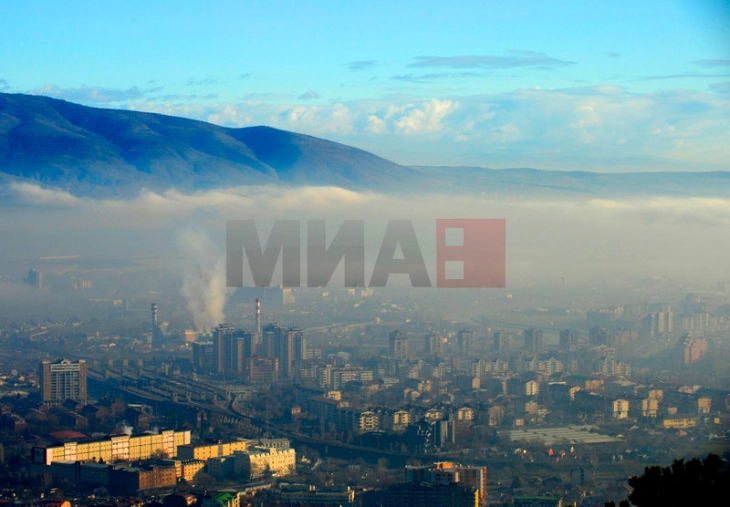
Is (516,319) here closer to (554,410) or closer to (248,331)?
(248,331)

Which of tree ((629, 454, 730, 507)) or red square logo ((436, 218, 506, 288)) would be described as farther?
red square logo ((436, 218, 506, 288))

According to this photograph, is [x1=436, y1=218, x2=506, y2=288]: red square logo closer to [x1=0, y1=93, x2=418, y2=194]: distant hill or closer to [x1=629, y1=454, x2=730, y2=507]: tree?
[x1=0, y1=93, x2=418, y2=194]: distant hill

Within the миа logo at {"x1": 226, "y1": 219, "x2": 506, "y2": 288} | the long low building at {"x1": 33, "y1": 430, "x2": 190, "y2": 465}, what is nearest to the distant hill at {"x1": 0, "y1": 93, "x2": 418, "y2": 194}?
the миа logo at {"x1": 226, "y1": 219, "x2": 506, "y2": 288}

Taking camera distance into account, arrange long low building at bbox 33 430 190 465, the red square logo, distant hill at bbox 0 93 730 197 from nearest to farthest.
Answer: long low building at bbox 33 430 190 465
the red square logo
distant hill at bbox 0 93 730 197

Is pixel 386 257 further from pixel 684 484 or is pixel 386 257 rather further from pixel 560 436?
pixel 684 484

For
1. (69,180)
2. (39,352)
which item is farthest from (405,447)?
(69,180)

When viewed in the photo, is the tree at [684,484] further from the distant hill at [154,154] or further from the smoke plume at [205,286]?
the distant hill at [154,154]

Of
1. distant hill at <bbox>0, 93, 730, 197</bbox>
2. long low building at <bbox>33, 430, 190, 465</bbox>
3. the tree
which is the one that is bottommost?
long low building at <bbox>33, 430, 190, 465</bbox>

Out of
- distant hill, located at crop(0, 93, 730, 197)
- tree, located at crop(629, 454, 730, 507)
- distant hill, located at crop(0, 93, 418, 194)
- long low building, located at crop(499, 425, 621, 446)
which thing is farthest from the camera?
distant hill, located at crop(0, 93, 418, 194)

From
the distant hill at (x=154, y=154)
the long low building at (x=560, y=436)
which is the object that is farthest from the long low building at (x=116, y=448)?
the distant hill at (x=154, y=154)
